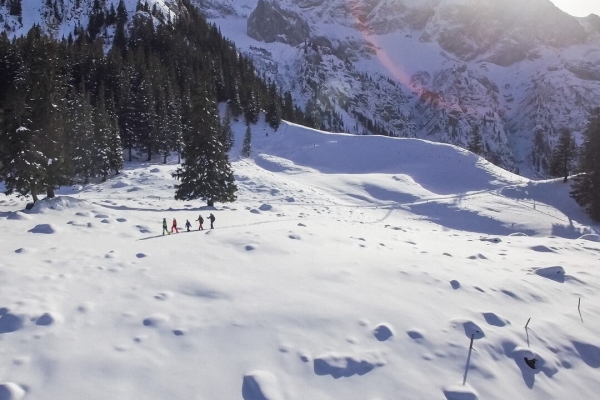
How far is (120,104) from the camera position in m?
61.6

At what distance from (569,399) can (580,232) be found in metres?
37.6

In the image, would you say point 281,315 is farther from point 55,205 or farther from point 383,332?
point 55,205

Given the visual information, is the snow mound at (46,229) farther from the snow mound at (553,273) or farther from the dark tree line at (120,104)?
the snow mound at (553,273)

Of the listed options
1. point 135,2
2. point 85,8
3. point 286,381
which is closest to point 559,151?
point 286,381

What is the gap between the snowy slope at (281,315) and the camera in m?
6.93

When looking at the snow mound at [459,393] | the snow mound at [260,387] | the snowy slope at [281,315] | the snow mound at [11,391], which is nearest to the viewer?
the snow mound at [11,391]

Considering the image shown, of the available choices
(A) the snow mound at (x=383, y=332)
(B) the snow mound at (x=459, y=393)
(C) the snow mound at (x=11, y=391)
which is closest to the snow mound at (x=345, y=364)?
(A) the snow mound at (x=383, y=332)

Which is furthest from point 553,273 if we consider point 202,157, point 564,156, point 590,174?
point 564,156

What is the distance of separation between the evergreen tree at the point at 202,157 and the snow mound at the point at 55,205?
28.1 feet

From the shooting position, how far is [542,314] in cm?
1123

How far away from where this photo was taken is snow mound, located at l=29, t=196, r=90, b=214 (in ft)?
74.4

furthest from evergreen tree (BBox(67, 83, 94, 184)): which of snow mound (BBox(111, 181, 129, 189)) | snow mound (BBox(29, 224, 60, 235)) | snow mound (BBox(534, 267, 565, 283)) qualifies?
snow mound (BBox(534, 267, 565, 283))

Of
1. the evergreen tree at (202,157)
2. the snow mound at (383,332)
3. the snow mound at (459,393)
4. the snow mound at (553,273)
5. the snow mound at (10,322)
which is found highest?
the evergreen tree at (202,157)

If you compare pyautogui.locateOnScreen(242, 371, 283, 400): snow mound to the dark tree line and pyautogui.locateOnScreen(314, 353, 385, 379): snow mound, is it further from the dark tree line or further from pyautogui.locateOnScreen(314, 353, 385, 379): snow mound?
the dark tree line
